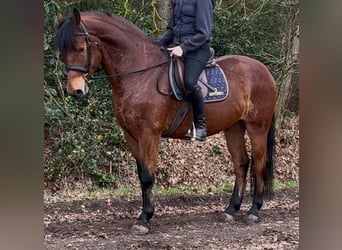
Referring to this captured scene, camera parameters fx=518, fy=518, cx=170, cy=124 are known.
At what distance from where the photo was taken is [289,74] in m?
8.48

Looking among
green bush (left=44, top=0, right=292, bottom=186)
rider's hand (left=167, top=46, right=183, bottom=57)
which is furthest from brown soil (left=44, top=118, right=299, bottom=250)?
rider's hand (left=167, top=46, right=183, bottom=57)

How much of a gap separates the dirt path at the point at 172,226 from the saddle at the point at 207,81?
128 cm

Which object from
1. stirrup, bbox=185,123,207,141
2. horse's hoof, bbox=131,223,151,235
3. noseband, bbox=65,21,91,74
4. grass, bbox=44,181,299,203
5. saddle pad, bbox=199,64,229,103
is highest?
noseband, bbox=65,21,91,74

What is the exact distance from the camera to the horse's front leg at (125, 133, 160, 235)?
4.71 m

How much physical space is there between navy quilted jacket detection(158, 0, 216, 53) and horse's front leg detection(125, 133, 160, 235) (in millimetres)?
889

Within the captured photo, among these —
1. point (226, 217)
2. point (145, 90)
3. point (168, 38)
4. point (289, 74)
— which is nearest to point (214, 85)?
point (168, 38)

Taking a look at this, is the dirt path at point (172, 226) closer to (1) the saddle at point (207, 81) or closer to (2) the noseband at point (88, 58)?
(1) the saddle at point (207, 81)

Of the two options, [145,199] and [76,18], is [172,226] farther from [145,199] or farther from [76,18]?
[76,18]

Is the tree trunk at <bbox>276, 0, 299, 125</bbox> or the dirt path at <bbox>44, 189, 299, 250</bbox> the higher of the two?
the tree trunk at <bbox>276, 0, 299, 125</bbox>

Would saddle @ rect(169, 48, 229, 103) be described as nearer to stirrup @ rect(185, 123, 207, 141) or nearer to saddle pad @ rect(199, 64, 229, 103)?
saddle pad @ rect(199, 64, 229, 103)

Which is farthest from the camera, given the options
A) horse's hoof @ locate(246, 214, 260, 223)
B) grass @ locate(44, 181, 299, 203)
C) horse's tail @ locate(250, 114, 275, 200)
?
grass @ locate(44, 181, 299, 203)

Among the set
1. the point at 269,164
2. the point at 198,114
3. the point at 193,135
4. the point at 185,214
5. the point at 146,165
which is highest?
the point at 198,114

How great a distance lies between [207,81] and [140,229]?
1554 millimetres
